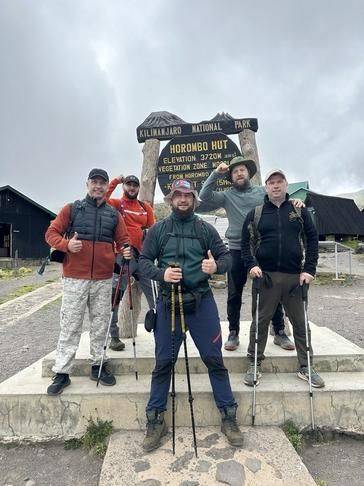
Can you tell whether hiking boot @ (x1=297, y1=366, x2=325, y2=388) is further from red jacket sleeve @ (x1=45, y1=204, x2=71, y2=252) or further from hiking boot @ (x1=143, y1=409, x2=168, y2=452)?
A: red jacket sleeve @ (x1=45, y1=204, x2=71, y2=252)

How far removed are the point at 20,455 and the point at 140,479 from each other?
5.07 ft

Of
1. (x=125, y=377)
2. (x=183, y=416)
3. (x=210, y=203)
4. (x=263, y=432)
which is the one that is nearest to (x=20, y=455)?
(x=125, y=377)

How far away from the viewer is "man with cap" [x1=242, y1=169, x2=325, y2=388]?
4023mm

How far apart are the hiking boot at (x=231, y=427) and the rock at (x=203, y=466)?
0.38 metres

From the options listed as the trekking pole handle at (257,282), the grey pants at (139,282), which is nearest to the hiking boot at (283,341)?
the trekking pole handle at (257,282)

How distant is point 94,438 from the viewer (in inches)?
149

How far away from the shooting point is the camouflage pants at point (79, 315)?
13.1 feet

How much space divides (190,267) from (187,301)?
36 centimetres

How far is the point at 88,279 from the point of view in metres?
4.09

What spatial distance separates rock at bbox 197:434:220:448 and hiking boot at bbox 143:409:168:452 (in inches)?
16.0

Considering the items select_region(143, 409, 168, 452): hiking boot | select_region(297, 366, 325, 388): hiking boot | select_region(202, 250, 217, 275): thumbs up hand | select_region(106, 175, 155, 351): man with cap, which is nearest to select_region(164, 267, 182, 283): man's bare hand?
select_region(202, 250, 217, 275): thumbs up hand

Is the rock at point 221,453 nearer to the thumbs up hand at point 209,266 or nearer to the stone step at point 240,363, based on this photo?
the stone step at point 240,363

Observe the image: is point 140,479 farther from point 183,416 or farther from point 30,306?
point 30,306

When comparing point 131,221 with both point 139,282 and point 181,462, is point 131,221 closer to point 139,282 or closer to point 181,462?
point 139,282
